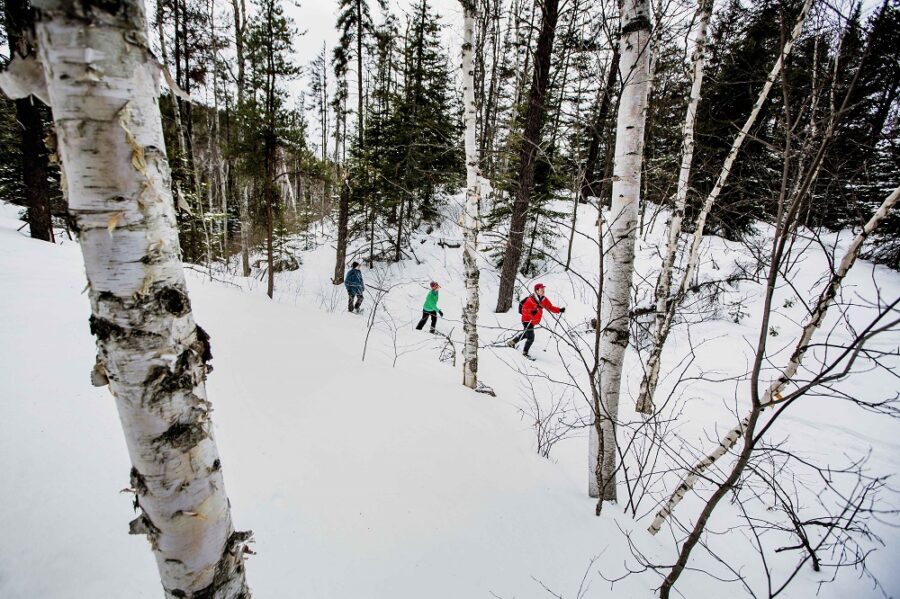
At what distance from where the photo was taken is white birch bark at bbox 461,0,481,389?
410cm

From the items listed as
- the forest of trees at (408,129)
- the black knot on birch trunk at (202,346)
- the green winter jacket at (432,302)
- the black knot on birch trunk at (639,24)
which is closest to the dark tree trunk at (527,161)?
the forest of trees at (408,129)

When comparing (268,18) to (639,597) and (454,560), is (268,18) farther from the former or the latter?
(639,597)

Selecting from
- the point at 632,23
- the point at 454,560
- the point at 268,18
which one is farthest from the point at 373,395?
the point at 268,18

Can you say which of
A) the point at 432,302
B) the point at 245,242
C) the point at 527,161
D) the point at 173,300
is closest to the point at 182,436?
the point at 173,300

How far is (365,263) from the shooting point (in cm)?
1377

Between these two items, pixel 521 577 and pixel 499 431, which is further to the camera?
pixel 499 431

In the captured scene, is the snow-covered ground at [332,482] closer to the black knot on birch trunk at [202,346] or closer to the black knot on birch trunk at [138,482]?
the black knot on birch trunk at [138,482]

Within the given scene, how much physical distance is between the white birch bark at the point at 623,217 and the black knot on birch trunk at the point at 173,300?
7.44ft

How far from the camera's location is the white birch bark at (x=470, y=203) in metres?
4.10

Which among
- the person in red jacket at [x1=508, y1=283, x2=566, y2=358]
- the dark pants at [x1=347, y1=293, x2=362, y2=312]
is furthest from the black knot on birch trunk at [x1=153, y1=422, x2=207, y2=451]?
the dark pants at [x1=347, y1=293, x2=362, y2=312]

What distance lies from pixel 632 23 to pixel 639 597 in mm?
3480

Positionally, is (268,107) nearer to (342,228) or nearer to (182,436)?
(342,228)

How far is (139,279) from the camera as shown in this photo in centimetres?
90

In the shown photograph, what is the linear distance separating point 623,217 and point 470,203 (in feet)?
8.18
